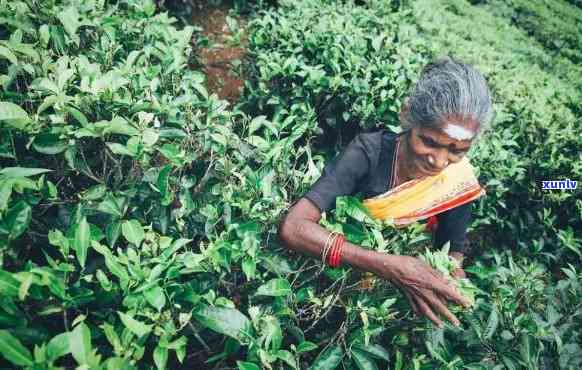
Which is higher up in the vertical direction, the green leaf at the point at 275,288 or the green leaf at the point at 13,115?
the green leaf at the point at 13,115

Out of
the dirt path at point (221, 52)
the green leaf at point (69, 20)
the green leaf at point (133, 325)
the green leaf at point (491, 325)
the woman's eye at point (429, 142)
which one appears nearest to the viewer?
the green leaf at point (133, 325)

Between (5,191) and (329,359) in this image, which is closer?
(5,191)

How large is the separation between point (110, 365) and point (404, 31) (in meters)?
3.64

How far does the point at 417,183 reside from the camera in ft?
7.23

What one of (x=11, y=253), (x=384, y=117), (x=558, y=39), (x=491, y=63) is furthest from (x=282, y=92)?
(x=558, y=39)

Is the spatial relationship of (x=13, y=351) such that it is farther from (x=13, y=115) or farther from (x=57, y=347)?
(x=13, y=115)

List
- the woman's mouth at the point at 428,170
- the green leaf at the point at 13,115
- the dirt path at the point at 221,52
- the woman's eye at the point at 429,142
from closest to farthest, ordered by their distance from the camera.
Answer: the green leaf at the point at 13,115 < the woman's eye at the point at 429,142 < the woman's mouth at the point at 428,170 < the dirt path at the point at 221,52

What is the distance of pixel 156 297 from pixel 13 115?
81 centimetres

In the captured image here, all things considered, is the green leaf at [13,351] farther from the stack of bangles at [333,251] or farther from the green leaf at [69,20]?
the green leaf at [69,20]

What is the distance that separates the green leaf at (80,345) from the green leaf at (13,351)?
93 millimetres

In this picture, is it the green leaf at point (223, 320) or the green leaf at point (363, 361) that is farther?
the green leaf at point (363, 361)

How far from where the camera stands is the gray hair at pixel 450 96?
1883 millimetres

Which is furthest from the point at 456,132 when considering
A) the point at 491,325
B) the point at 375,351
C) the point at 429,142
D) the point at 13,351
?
the point at 13,351

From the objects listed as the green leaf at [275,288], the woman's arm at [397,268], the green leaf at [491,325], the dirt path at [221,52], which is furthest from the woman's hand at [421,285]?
the dirt path at [221,52]
